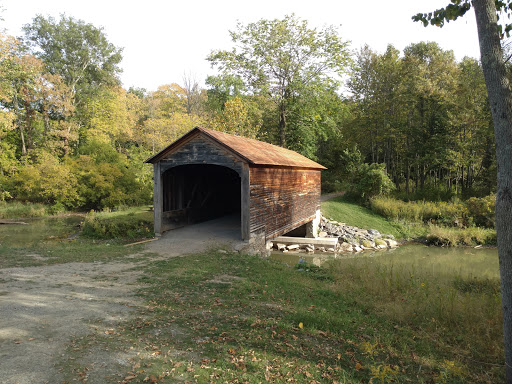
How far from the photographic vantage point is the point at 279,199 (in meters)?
13.5

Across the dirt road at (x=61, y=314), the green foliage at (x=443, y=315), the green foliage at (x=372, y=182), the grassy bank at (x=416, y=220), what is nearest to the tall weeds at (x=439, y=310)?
the green foliage at (x=443, y=315)

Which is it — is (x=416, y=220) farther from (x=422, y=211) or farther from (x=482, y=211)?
(x=482, y=211)

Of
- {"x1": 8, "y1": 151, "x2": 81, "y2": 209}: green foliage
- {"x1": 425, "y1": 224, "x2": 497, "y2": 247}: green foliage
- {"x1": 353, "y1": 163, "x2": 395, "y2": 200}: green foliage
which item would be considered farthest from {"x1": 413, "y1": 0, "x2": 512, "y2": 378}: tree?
{"x1": 8, "y1": 151, "x2": 81, "y2": 209}: green foliage

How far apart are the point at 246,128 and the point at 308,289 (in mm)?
19109

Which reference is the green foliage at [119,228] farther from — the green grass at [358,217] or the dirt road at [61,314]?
the green grass at [358,217]

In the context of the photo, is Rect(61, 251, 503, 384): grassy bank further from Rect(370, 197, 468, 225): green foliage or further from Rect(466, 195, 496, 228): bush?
Rect(370, 197, 468, 225): green foliage

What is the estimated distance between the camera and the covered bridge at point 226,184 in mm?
11250

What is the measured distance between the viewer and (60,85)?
96.8ft

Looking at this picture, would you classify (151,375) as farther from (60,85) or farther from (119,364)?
(60,85)

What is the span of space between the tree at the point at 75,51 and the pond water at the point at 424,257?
28633 mm

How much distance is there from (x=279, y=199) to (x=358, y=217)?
414 inches

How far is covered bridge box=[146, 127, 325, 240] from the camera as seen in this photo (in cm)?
1125

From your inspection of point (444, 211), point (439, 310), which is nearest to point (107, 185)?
point (444, 211)

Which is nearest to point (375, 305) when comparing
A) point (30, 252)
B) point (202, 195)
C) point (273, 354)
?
point (273, 354)
